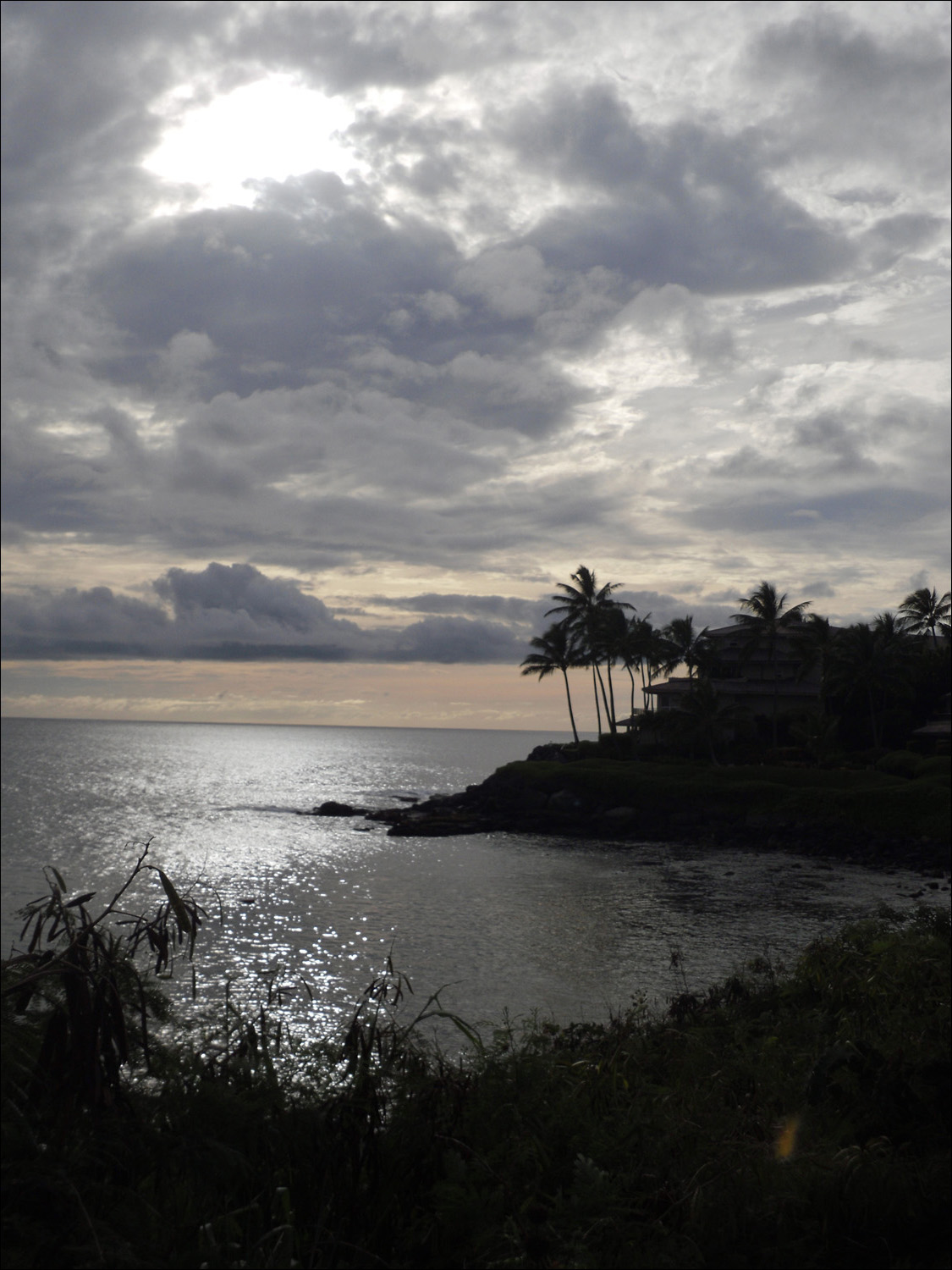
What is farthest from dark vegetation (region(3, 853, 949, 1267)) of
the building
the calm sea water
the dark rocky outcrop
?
the building

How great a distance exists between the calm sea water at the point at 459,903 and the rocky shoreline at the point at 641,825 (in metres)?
2.22

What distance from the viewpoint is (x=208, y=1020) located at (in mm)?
6227

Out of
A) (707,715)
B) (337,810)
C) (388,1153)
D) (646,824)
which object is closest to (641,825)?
Answer: (646,824)

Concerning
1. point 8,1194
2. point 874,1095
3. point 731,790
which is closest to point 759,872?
point 731,790

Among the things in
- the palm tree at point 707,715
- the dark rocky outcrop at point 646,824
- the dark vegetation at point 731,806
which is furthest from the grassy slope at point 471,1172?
the palm tree at point 707,715

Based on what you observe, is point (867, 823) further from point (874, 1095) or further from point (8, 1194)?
point (8, 1194)

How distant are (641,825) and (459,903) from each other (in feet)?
73.0

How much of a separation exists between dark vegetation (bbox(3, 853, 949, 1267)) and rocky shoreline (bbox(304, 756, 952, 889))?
3571 centimetres

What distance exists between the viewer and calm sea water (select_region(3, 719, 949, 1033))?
853 inches

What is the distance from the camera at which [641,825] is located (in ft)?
Result: 172

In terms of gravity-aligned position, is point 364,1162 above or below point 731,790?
above

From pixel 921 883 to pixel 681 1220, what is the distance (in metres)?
35.3

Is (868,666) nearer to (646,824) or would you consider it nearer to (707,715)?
(707,715)

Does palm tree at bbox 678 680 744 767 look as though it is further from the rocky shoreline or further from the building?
the rocky shoreline
